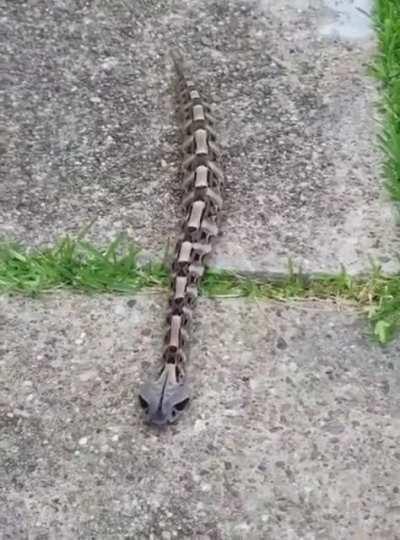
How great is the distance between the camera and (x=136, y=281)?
15.3 feet

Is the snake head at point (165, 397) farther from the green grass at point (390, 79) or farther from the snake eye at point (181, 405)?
the green grass at point (390, 79)

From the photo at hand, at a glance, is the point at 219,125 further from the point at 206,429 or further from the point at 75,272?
the point at 206,429

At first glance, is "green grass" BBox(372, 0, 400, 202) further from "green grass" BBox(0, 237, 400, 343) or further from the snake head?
the snake head

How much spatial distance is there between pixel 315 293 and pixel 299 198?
0.54m

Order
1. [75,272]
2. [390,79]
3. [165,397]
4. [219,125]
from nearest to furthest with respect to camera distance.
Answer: [165,397] → [75,272] → [219,125] → [390,79]

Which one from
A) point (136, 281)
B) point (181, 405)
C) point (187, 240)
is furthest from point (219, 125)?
point (181, 405)

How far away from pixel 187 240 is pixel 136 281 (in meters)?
0.27

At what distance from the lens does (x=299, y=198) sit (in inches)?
196

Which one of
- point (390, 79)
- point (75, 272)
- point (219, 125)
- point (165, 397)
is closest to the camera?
point (165, 397)

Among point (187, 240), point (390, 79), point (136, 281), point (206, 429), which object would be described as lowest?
point (206, 429)

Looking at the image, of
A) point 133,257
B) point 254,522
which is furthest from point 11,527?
point 133,257

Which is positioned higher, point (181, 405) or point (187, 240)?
point (187, 240)

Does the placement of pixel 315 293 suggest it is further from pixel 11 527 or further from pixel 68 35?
pixel 68 35

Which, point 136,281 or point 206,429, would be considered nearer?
point 206,429
